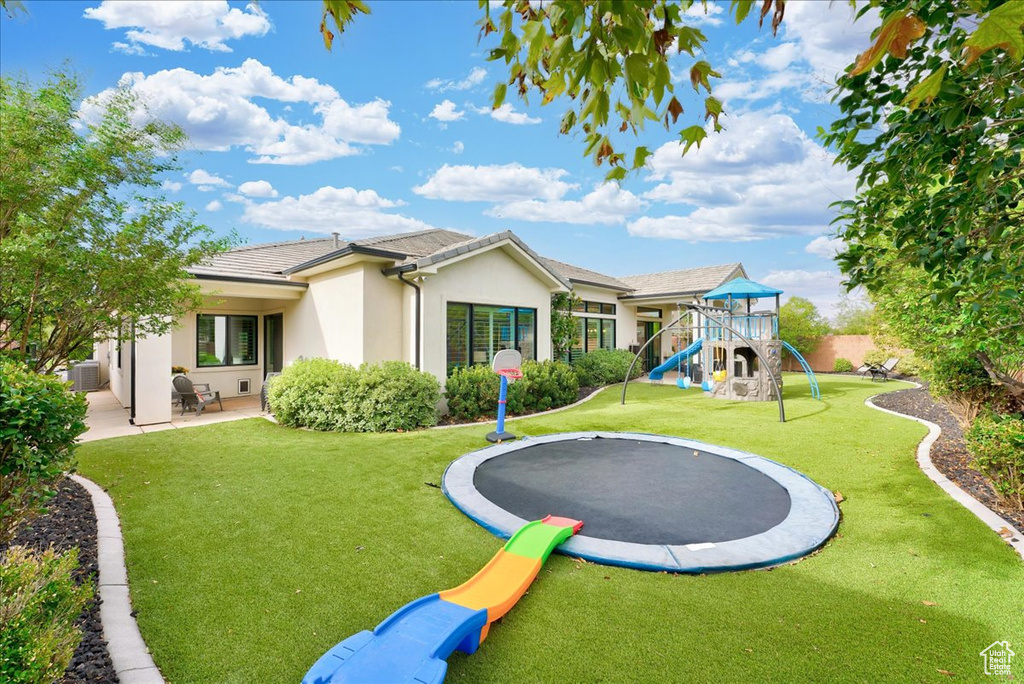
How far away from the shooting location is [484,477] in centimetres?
677

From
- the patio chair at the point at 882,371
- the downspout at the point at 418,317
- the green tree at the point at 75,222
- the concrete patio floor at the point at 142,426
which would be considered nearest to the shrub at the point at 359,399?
the downspout at the point at 418,317

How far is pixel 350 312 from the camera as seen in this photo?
37.2 ft

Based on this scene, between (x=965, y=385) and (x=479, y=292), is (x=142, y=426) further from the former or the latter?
(x=965, y=385)

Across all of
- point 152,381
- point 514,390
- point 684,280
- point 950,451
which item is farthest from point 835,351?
point 152,381

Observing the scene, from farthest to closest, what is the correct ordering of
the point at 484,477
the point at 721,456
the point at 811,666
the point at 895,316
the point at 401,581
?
the point at 895,316
the point at 721,456
the point at 484,477
the point at 401,581
the point at 811,666

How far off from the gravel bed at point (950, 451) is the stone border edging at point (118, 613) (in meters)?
8.38

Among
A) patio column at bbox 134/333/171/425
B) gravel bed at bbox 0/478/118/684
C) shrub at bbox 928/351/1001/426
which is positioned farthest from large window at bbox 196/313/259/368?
shrub at bbox 928/351/1001/426

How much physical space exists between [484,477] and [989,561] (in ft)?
18.3

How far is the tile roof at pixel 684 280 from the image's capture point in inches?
805

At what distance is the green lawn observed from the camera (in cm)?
293

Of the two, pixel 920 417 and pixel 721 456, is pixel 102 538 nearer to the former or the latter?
pixel 721 456

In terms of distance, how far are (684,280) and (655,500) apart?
18.2m

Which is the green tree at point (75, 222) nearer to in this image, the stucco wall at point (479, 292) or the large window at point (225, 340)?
the stucco wall at point (479, 292)

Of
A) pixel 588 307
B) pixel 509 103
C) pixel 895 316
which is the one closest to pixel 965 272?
pixel 509 103
